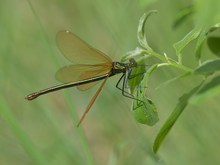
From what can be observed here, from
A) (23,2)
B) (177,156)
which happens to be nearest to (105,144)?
(177,156)

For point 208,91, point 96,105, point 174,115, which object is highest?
point 208,91

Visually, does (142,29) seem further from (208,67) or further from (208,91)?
(208,91)

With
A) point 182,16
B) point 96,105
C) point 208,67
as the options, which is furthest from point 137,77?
point 96,105

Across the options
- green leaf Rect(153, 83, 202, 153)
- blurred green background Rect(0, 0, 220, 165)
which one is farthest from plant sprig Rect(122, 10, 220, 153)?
blurred green background Rect(0, 0, 220, 165)

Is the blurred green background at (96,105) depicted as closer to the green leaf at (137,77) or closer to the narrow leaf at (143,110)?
the green leaf at (137,77)

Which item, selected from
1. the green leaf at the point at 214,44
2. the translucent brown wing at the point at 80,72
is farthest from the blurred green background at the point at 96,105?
the green leaf at the point at 214,44

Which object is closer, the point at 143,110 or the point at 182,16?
the point at 143,110
